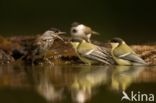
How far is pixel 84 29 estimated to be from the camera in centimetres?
423

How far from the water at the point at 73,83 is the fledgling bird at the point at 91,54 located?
62 mm

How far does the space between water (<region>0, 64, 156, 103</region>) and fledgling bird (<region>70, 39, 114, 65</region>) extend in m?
0.06

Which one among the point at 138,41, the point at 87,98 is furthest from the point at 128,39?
the point at 87,98

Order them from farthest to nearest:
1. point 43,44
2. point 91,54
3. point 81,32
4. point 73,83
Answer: point 81,32 → point 43,44 → point 91,54 → point 73,83

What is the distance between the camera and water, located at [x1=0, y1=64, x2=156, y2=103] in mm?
2305

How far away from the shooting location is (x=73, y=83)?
2.67m

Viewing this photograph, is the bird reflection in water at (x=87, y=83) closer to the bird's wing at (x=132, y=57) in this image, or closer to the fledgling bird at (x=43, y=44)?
the bird's wing at (x=132, y=57)

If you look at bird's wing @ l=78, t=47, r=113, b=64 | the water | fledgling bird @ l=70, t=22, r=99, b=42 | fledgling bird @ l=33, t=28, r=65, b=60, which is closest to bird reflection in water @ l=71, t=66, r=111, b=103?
the water

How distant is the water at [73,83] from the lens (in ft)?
7.56

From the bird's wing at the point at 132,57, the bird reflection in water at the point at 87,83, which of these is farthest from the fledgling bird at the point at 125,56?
the bird reflection in water at the point at 87,83

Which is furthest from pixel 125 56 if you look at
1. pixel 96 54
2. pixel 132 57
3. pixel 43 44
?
pixel 43 44

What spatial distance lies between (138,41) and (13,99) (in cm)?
240

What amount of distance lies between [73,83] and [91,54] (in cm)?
80

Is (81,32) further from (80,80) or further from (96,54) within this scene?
(80,80)
